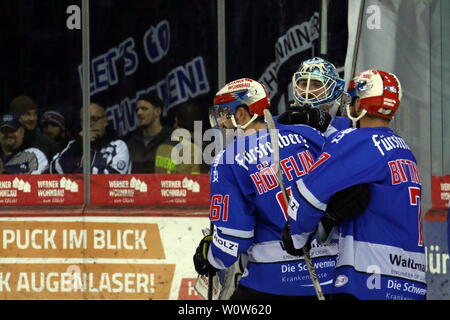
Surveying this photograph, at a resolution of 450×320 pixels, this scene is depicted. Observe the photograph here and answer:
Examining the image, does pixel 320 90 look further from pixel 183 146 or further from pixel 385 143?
pixel 183 146

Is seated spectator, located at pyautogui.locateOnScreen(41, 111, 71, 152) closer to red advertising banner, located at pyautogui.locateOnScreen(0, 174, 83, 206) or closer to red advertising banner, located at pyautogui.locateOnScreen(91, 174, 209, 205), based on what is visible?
red advertising banner, located at pyautogui.locateOnScreen(0, 174, 83, 206)

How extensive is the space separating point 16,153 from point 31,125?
262 mm

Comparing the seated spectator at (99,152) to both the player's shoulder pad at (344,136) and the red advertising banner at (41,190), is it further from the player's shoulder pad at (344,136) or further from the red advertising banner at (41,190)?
the player's shoulder pad at (344,136)

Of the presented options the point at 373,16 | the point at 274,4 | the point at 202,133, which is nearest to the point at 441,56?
the point at 373,16

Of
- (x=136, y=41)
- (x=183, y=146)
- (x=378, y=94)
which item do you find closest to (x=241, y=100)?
(x=378, y=94)

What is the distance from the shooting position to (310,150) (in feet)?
18.9

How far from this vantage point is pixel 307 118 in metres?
5.83

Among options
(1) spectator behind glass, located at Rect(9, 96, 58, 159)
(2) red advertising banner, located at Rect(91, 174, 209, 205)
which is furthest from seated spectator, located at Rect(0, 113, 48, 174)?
(2) red advertising banner, located at Rect(91, 174, 209, 205)

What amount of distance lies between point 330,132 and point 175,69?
3.66 meters

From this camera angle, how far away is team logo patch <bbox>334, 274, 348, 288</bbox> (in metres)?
5.11

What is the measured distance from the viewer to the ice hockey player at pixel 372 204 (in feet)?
16.1

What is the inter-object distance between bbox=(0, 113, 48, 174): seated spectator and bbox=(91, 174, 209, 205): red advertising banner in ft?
1.62

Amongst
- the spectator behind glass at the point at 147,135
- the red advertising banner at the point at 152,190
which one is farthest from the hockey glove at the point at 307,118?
the spectator behind glass at the point at 147,135

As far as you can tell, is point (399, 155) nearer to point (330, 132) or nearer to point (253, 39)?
point (330, 132)
